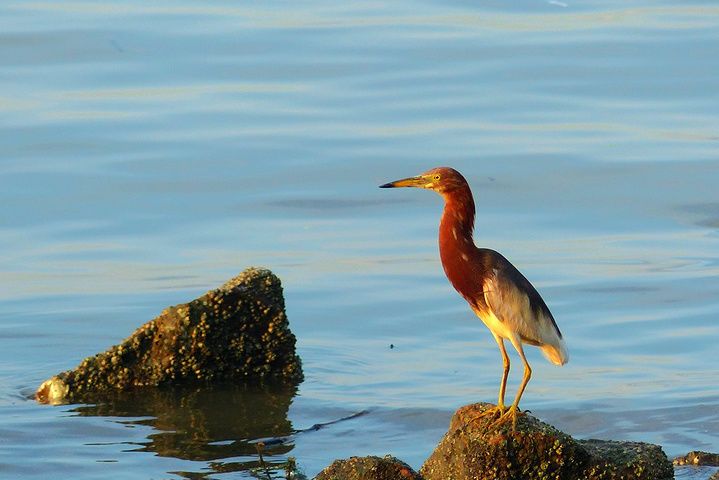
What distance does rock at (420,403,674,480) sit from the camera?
237 inches

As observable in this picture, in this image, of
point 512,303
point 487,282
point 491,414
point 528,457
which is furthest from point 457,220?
point 528,457

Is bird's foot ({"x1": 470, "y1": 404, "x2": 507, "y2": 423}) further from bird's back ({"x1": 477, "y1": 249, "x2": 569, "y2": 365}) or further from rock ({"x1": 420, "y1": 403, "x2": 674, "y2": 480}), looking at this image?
bird's back ({"x1": 477, "y1": 249, "x2": 569, "y2": 365})

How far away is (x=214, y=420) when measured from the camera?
8344 millimetres

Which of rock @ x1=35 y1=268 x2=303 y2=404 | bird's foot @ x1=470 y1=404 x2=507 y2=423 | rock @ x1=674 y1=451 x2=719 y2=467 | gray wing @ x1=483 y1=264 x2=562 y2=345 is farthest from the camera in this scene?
rock @ x1=35 y1=268 x2=303 y2=404

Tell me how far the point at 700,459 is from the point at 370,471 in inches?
71.0

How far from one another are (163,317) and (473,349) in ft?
7.64

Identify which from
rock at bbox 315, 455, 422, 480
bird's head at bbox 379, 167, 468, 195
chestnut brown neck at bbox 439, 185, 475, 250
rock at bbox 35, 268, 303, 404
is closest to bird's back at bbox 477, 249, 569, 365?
chestnut brown neck at bbox 439, 185, 475, 250

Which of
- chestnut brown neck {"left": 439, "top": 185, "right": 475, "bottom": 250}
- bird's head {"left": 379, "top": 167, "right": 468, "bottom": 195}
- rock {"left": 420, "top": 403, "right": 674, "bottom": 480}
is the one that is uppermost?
bird's head {"left": 379, "top": 167, "right": 468, "bottom": 195}

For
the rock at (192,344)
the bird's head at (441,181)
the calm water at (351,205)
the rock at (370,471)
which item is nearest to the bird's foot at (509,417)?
the rock at (370,471)

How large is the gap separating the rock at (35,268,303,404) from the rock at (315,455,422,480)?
2.43m

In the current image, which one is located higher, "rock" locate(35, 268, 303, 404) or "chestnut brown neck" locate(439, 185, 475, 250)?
"chestnut brown neck" locate(439, 185, 475, 250)

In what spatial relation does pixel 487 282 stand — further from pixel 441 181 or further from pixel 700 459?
pixel 700 459

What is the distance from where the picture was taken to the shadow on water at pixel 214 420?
7715mm

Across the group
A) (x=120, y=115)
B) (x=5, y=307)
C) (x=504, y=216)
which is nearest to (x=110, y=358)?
(x=5, y=307)
